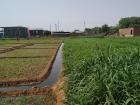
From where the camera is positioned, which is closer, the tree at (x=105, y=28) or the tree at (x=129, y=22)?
the tree at (x=105, y=28)

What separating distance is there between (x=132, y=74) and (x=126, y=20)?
113 meters

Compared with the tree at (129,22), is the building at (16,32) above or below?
below

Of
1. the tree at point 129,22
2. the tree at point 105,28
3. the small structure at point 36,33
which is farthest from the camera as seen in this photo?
the tree at point 129,22

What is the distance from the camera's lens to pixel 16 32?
87.2 metres

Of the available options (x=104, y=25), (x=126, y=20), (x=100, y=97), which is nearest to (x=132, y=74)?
(x=100, y=97)

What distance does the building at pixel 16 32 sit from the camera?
8600cm

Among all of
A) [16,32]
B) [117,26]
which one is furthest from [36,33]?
[117,26]

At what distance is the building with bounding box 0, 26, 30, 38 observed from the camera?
86000 millimetres

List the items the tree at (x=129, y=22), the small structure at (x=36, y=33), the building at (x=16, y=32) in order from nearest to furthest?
the building at (x=16, y=32) < the small structure at (x=36, y=33) < the tree at (x=129, y=22)

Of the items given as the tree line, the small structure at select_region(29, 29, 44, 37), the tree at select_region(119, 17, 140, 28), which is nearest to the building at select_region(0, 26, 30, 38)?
the small structure at select_region(29, 29, 44, 37)

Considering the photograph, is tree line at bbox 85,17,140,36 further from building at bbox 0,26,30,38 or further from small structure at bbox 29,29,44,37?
building at bbox 0,26,30,38

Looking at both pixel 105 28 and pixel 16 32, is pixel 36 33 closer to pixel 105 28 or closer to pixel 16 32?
pixel 16 32

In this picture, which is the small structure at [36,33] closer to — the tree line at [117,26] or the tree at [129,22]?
the tree line at [117,26]

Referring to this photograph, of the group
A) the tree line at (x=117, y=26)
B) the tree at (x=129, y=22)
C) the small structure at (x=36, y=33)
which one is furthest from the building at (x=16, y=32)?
the tree at (x=129, y=22)
